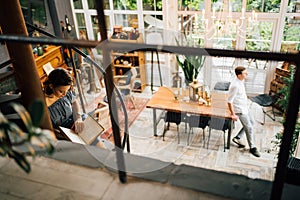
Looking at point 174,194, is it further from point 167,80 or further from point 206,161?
point 167,80

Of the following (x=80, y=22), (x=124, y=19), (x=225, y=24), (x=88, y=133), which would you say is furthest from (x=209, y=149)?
(x=80, y=22)

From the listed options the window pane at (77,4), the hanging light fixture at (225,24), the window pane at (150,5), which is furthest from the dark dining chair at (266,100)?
the window pane at (77,4)

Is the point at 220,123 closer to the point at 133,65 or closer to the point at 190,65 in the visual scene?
the point at 190,65

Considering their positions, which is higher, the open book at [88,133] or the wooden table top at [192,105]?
the open book at [88,133]

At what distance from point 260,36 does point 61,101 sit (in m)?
4.74

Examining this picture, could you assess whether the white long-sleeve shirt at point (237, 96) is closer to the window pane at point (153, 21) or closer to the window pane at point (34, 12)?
the window pane at point (153, 21)

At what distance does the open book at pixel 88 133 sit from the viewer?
9.20 feet

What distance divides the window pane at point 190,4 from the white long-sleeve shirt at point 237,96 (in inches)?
112

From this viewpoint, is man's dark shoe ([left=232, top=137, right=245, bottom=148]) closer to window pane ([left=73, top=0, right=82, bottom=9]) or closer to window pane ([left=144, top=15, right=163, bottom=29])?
window pane ([left=144, top=15, right=163, bottom=29])

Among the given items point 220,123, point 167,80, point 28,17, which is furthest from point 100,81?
point 220,123

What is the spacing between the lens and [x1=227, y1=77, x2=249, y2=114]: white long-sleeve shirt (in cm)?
453

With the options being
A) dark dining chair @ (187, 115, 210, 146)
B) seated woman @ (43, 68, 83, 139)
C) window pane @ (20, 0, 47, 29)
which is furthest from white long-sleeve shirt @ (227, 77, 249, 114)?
window pane @ (20, 0, 47, 29)

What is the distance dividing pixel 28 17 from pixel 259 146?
5.50 metres

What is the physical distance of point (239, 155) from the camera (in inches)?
207
